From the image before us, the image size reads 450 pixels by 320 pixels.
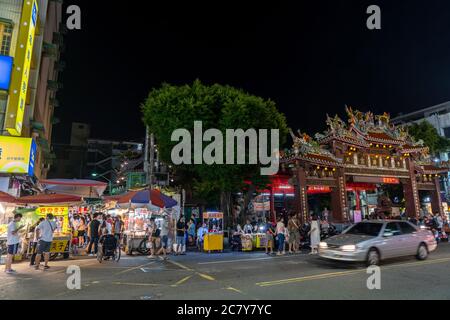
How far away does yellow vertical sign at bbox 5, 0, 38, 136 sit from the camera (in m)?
15.8

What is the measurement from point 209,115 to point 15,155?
34.8 ft

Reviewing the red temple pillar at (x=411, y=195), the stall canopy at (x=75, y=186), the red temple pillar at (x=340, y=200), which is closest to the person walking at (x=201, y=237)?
the stall canopy at (x=75, y=186)

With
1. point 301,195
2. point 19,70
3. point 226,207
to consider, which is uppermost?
point 19,70

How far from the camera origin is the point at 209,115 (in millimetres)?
20125

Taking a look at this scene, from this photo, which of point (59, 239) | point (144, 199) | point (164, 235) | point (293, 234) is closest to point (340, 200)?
point (293, 234)

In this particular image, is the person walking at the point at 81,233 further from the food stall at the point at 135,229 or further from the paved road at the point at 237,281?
the paved road at the point at 237,281

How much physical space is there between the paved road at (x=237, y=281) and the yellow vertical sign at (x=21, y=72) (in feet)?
25.4

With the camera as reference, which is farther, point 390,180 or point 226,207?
point 390,180

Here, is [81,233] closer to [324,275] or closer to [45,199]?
[45,199]

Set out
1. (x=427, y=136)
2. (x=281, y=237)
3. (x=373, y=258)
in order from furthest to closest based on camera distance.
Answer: (x=427, y=136) < (x=281, y=237) < (x=373, y=258)

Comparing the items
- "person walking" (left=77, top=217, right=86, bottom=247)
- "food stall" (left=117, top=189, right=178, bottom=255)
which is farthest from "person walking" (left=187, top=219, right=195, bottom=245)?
"person walking" (left=77, top=217, right=86, bottom=247)

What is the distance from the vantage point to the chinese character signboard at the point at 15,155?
14666mm

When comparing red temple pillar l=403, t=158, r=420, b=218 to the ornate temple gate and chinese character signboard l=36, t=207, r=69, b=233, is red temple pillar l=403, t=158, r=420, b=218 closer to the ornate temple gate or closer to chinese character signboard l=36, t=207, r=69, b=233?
the ornate temple gate
